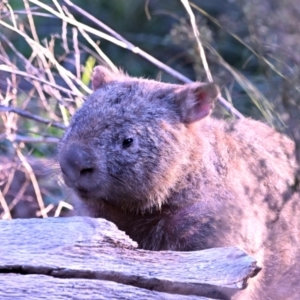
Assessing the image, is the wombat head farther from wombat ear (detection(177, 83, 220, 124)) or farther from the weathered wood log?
the weathered wood log

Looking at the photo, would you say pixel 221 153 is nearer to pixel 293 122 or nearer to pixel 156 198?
pixel 156 198

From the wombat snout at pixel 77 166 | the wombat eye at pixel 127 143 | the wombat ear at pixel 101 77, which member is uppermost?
the wombat ear at pixel 101 77

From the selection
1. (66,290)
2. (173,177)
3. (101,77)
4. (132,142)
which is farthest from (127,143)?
(66,290)

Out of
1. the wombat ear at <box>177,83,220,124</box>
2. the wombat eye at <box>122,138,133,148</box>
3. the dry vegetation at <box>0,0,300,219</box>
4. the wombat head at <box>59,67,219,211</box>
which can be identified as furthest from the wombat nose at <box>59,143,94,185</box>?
the wombat ear at <box>177,83,220,124</box>

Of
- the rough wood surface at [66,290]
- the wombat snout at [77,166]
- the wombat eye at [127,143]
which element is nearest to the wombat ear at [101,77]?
the wombat eye at [127,143]

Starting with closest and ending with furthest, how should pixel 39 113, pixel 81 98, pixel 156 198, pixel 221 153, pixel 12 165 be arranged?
pixel 156 198 < pixel 221 153 < pixel 81 98 < pixel 12 165 < pixel 39 113

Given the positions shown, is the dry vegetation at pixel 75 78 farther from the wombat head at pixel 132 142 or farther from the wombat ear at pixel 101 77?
the wombat ear at pixel 101 77

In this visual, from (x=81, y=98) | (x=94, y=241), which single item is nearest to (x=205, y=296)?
(x=94, y=241)

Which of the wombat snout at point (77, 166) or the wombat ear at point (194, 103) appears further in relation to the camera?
the wombat ear at point (194, 103)
